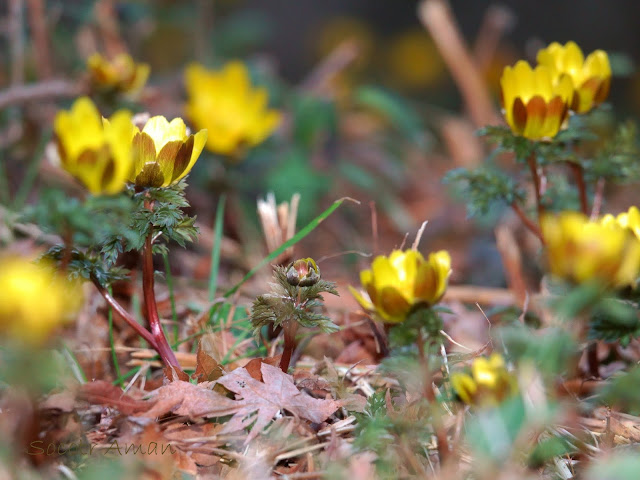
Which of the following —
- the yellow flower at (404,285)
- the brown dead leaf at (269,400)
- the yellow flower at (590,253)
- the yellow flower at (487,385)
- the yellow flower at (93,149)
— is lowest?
the brown dead leaf at (269,400)

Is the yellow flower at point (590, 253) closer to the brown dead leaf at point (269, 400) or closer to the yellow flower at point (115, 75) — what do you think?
the brown dead leaf at point (269, 400)

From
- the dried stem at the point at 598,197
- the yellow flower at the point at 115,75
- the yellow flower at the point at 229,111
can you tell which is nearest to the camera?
the dried stem at the point at 598,197

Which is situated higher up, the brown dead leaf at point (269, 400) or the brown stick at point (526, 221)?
the brown stick at point (526, 221)

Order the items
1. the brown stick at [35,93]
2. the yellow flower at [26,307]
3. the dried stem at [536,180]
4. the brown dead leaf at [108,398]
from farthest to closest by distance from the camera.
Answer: the brown stick at [35,93]
the dried stem at [536,180]
the brown dead leaf at [108,398]
the yellow flower at [26,307]

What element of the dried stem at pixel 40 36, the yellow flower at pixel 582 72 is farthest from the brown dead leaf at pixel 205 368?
the dried stem at pixel 40 36

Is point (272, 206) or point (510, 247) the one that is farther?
point (510, 247)

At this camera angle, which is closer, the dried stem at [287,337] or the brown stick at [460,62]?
the dried stem at [287,337]

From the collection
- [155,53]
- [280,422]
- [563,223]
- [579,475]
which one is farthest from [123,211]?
[155,53]

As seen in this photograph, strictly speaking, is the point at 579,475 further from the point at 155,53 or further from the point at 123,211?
the point at 155,53
